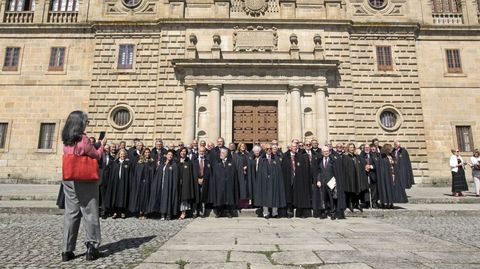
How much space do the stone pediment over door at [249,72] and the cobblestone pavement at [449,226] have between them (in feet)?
33.3

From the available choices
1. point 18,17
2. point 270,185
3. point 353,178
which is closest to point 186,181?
point 270,185

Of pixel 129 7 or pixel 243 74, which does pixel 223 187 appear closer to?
pixel 243 74

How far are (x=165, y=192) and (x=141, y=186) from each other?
0.79 meters

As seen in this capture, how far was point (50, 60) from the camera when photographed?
19125 millimetres

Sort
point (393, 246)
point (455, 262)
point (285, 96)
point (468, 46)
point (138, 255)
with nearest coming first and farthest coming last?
point (455, 262), point (138, 255), point (393, 246), point (285, 96), point (468, 46)

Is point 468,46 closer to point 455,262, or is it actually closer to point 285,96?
point 285,96

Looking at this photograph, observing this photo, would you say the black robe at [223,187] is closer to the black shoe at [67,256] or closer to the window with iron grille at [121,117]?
the black shoe at [67,256]

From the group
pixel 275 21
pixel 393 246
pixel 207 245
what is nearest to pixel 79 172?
pixel 207 245

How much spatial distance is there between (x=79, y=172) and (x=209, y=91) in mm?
13481

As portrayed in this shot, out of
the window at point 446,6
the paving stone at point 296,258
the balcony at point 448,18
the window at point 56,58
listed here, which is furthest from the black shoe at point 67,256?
the window at point 446,6

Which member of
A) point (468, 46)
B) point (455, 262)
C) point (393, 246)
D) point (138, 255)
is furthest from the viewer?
Answer: point (468, 46)

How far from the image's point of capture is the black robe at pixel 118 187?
28.4ft

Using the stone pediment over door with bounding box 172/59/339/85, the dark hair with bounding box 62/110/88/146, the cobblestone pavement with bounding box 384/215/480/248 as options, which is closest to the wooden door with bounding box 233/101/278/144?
the stone pediment over door with bounding box 172/59/339/85

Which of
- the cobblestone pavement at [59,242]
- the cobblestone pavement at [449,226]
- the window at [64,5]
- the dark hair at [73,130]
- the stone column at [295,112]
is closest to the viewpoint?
the cobblestone pavement at [59,242]
